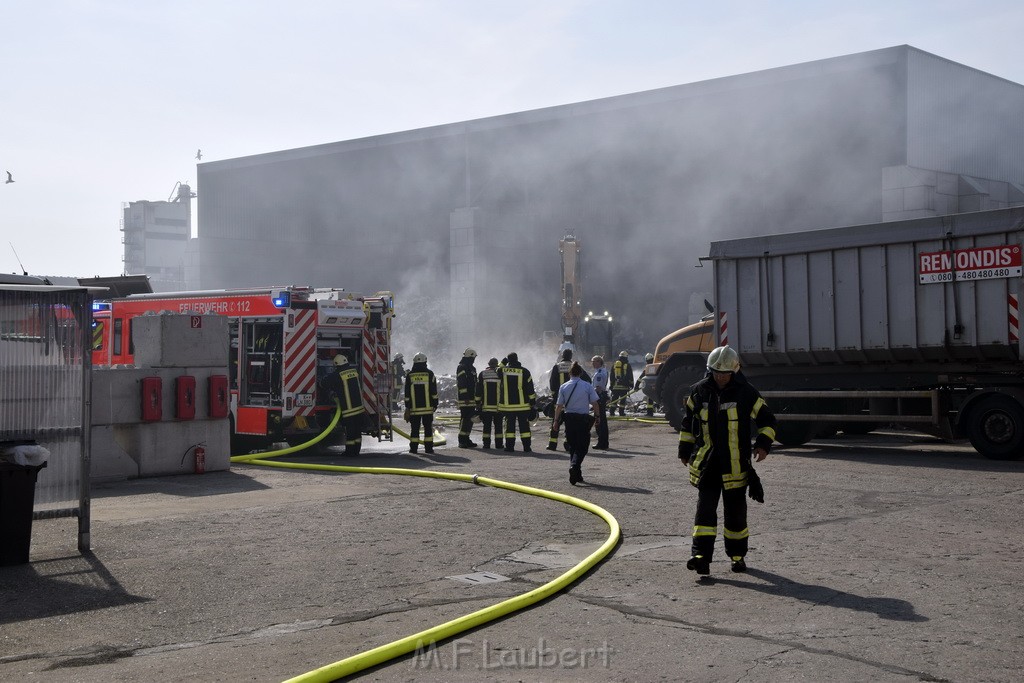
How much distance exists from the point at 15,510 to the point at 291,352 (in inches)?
312

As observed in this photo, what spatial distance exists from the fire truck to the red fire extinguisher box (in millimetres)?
2690

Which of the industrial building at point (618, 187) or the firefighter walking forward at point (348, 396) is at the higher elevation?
the industrial building at point (618, 187)

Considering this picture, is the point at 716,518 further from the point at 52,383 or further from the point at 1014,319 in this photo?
the point at 1014,319

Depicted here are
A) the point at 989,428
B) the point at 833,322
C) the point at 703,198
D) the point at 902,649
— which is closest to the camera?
the point at 902,649

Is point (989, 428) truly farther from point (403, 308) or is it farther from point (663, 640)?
point (403, 308)

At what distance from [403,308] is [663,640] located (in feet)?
159

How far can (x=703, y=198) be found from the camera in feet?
145

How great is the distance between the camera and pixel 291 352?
50.2 ft

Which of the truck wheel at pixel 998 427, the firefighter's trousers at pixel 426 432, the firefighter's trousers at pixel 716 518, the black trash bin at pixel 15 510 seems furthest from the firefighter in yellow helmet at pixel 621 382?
the black trash bin at pixel 15 510

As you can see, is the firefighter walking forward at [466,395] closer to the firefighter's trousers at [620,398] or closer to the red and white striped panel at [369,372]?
the red and white striped panel at [369,372]

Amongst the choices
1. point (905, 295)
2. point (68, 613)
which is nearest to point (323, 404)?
point (905, 295)

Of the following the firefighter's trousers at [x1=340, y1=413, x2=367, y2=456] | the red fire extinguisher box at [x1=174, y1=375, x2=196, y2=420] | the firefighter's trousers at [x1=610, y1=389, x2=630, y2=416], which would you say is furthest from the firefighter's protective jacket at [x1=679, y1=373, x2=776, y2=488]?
the firefighter's trousers at [x1=610, y1=389, x2=630, y2=416]

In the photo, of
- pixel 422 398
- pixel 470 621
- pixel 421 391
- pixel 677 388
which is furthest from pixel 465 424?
pixel 470 621

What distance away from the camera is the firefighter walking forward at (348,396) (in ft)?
49.8
